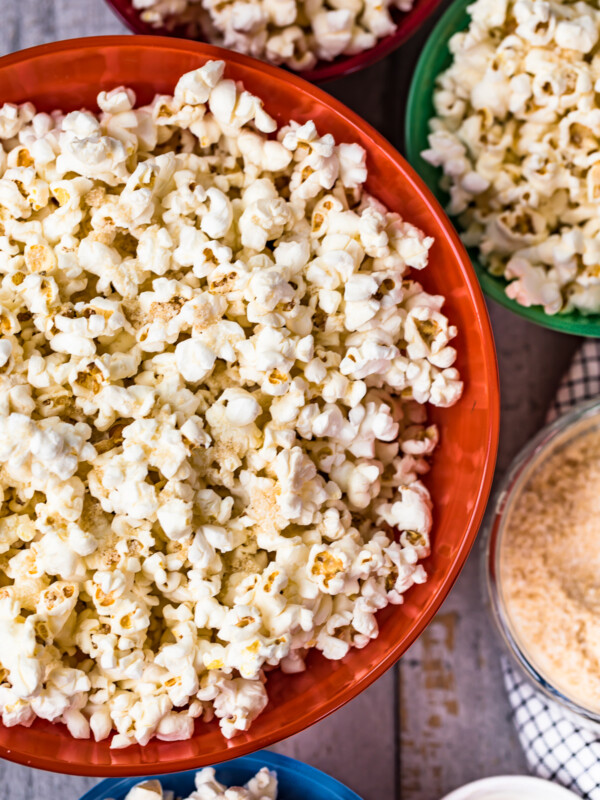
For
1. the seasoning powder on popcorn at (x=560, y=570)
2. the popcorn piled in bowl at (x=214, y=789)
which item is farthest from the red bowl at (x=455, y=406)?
the seasoning powder on popcorn at (x=560, y=570)

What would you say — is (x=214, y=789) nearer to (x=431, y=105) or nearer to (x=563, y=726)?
(x=563, y=726)

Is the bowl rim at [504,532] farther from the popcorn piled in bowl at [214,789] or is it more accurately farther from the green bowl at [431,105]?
the popcorn piled in bowl at [214,789]

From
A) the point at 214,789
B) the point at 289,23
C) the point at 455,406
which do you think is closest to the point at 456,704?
the point at 214,789

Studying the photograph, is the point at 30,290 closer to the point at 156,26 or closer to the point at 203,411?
the point at 203,411

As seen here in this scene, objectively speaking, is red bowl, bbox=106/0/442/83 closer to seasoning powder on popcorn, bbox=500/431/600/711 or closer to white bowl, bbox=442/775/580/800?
seasoning powder on popcorn, bbox=500/431/600/711

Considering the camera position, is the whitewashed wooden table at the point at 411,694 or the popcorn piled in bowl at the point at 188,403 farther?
the whitewashed wooden table at the point at 411,694

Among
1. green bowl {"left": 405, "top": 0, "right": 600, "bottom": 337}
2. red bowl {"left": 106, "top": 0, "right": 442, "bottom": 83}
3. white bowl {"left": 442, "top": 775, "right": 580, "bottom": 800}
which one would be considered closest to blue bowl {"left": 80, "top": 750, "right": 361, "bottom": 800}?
white bowl {"left": 442, "top": 775, "right": 580, "bottom": 800}

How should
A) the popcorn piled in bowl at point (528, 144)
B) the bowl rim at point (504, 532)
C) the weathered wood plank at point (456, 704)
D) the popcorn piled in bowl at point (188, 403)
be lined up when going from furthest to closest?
the weathered wood plank at point (456, 704)
the bowl rim at point (504, 532)
the popcorn piled in bowl at point (528, 144)
the popcorn piled in bowl at point (188, 403)

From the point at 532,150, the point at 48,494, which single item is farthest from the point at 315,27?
the point at 48,494
